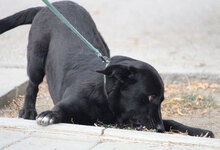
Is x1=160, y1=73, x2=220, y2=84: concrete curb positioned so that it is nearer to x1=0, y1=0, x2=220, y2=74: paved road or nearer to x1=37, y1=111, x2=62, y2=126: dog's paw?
x1=0, y1=0, x2=220, y2=74: paved road

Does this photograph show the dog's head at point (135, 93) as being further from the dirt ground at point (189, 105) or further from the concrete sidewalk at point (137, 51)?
the dirt ground at point (189, 105)

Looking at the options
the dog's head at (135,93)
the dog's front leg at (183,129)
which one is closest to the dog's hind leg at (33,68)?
the dog's head at (135,93)

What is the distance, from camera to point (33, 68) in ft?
17.0

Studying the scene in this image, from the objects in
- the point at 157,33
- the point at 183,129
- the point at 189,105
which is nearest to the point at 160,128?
the point at 183,129

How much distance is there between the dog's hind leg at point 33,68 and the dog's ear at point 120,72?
125 cm

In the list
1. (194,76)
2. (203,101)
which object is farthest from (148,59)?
(203,101)

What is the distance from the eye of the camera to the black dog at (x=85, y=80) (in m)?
4.06

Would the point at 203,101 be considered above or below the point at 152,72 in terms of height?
below

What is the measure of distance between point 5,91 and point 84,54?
140 cm

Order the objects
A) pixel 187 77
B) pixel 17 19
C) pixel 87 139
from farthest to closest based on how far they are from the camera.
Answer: pixel 187 77 < pixel 17 19 < pixel 87 139

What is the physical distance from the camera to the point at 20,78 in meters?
6.25

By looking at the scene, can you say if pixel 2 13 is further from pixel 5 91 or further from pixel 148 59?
pixel 5 91

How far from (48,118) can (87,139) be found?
46 cm

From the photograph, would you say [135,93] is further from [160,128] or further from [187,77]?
[187,77]
